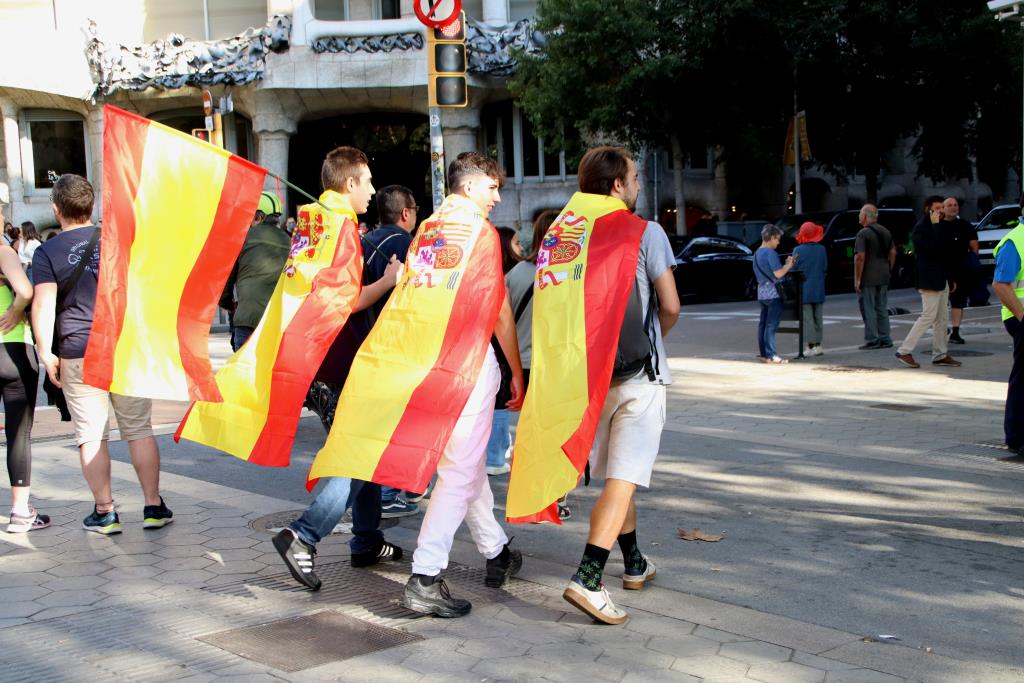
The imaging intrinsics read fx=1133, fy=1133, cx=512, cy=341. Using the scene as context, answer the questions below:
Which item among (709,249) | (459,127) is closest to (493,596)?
(709,249)

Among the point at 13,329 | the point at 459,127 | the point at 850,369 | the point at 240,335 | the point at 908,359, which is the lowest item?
the point at 850,369

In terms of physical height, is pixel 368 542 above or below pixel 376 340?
below

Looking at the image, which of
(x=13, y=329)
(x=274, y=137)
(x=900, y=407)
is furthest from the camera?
(x=274, y=137)

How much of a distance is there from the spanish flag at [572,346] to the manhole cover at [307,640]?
28.8 inches

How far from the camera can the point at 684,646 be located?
432cm

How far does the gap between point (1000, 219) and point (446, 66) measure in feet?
60.2

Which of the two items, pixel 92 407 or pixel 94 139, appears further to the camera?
pixel 94 139

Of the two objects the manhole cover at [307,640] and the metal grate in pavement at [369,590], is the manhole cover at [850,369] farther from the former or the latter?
the manhole cover at [307,640]

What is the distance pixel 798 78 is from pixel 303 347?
2632 cm

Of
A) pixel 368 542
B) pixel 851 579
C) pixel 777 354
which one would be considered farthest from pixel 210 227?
pixel 777 354

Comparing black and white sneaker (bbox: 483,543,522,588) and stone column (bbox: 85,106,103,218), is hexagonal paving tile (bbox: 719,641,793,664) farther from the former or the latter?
stone column (bbox: 85,106,103,218)

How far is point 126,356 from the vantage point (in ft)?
17.0

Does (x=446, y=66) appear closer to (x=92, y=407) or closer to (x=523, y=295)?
(x=523, y=295)

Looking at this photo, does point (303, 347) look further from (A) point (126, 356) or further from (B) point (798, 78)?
(B) point (798, 78)
